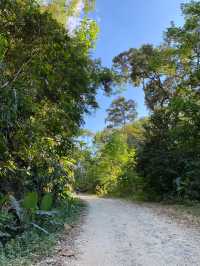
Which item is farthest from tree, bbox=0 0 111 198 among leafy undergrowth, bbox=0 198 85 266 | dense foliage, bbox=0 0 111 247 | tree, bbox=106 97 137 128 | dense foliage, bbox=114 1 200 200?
tree, bbox=106 97 137 128

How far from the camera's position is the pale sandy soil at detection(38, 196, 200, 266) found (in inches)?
195

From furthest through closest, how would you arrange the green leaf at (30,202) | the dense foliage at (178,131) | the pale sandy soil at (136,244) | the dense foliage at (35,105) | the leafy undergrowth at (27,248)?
the dense foliage at (178,131), the dense foliage at (35,105), the green leaf at (30,202), the pale sandy soil at (136,244), the leafy undergrowth at (27,248)

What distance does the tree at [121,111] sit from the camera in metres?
41.3

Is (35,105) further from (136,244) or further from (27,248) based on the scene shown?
(136,244)

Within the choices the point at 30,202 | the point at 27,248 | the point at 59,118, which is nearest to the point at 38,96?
the point at 59,118

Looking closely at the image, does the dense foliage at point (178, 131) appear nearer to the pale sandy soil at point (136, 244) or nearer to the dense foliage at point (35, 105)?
the dense foliage at point (35, 105)

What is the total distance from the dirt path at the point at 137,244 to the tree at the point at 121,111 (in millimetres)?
32767

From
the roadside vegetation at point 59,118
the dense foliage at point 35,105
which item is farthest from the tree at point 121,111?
the dense foliage at point 35,105

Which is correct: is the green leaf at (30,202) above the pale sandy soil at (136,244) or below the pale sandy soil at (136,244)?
above

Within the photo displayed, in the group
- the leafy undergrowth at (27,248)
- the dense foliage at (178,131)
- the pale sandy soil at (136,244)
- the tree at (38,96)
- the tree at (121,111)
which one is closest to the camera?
the leafy undergrowth at (27,248)

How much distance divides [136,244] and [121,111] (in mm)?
35850

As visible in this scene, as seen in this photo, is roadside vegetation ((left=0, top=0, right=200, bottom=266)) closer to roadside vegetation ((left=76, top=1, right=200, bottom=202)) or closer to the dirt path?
roadside vegetation ((left=76, top=1, right=200, bottom=202))

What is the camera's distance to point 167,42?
19.5 meters

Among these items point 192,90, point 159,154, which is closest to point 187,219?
point 159,154
